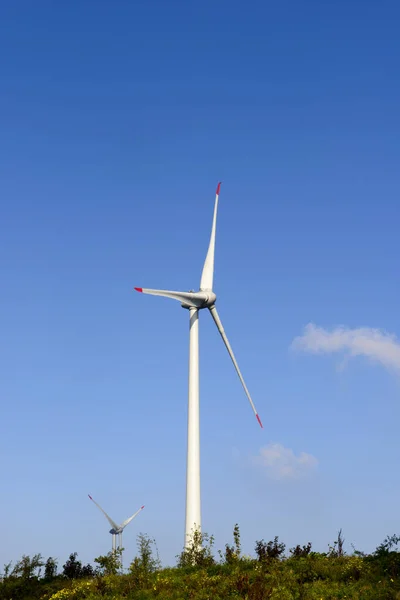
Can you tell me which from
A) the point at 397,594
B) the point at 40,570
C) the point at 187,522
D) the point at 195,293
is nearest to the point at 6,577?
the point at 40,570

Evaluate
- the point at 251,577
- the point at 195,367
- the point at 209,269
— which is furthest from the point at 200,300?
the point at 251,577

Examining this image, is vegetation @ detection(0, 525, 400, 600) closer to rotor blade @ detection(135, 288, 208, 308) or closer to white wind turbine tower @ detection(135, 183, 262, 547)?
white wind turbine tower @ detection(135, 183, 262, 547)

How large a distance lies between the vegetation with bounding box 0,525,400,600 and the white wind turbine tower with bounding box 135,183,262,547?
18.2 ft

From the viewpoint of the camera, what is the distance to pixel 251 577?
122 feet

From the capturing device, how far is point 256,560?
42031 millimetres

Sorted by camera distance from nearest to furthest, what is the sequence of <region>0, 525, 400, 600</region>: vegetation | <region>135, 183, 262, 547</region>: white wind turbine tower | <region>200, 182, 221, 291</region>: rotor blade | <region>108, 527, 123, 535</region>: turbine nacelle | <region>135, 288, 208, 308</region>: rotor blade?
<region>0, 525, 400, 600</region>: vegetation, <region>135, 183, 262, 547</region>: white wind turbine tower, <region>135, 288, 208, 308</region>: rotor blade, <region>200, 182, 221, 291</region>: rotor blade, <region>108, 527, 123, 535</region>: turbine nacelle

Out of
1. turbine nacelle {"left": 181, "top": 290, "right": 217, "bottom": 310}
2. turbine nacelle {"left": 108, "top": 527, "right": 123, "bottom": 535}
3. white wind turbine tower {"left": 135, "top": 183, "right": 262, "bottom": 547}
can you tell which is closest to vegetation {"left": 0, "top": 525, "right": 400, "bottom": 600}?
white wind turbine tower {"left": 135, "top": 183, "right": 262, "bottom": 547}

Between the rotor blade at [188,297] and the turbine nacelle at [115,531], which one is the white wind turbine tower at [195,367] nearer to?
the rotor blade at [188,297]

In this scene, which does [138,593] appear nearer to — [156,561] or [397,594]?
[156,561]

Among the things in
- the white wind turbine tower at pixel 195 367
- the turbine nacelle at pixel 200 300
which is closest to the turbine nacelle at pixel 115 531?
the white wind turbine tower at pixel 195 367

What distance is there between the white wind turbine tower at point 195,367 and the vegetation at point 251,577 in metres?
5.55

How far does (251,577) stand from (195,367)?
76.7ft

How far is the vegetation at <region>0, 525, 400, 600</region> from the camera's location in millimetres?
34219

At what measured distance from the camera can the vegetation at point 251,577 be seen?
3422 centimetres
